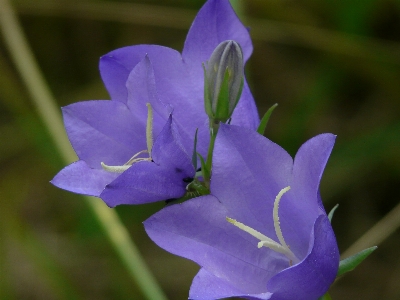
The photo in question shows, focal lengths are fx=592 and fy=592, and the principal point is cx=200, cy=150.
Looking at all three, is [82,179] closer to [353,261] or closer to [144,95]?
[144,95]

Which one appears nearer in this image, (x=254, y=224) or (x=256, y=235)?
(x=256, y=235)

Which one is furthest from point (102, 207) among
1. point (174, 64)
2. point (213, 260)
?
point (213, 260)

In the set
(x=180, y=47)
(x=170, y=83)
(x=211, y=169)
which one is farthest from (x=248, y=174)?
(x=180, y=47)

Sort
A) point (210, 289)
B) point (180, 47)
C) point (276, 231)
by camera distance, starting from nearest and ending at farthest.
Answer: point (210, 289)
point (276, 231)
point (180, 47)

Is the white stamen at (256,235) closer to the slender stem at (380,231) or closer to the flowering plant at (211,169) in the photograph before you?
the flowering plant at (211,169)

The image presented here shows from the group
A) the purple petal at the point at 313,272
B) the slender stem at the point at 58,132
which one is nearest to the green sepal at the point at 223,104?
the purple petal at the point at 313,272

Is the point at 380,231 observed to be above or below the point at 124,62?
below
